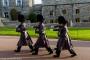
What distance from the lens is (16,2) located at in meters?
90.6

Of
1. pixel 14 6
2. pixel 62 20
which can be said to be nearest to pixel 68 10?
pixel 14 6

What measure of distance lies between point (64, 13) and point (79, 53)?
214 ft

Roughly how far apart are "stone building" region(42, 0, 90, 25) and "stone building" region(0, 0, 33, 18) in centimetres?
453

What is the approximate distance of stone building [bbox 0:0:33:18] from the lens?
88144 mm

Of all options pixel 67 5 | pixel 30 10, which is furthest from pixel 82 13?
pixel 30 10

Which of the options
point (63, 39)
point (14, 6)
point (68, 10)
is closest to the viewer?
point (63, 39)

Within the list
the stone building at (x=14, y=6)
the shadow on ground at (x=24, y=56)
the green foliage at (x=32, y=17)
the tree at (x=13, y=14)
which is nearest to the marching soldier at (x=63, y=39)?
the shadow on ground at (x=24, y=56)

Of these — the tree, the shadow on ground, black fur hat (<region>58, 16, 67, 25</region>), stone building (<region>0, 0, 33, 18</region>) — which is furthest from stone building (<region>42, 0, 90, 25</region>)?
black fur hat (<region>58, 16, 67, 25</region>)

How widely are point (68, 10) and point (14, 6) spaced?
1332cm

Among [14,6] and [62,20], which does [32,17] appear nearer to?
[14,6]

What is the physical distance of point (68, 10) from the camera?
83.7 meters

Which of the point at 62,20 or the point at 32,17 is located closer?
the point at 62,20

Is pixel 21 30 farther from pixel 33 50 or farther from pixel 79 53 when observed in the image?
pixel 79 53

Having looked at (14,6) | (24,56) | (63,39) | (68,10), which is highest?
(63,39)
